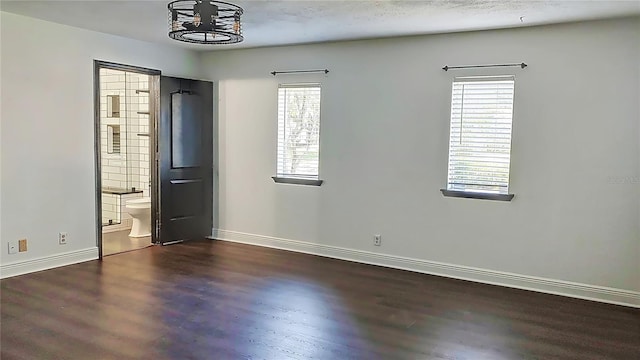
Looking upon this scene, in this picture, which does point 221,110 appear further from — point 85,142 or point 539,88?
point 539,88

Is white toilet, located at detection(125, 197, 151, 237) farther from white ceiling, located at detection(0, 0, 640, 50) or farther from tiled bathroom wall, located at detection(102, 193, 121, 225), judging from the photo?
white ceiling, located at detection(0, 0, 640, 50)

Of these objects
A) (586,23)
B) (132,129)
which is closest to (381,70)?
(586,23)

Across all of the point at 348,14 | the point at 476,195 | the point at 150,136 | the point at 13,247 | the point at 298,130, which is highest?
the point at 348,14

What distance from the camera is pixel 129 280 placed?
4.49m

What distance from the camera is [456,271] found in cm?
484

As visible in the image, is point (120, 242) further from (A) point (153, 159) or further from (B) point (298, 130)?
(B) point (298, 130)

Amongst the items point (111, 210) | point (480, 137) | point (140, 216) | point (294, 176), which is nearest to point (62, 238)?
point (140, 216)

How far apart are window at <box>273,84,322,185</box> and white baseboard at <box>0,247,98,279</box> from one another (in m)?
2.12

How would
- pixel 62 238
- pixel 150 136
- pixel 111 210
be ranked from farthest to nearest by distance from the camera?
pixel 111 210 < pixel 150 136 < pixel 62 238

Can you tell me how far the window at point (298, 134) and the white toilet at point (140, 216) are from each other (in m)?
1.78

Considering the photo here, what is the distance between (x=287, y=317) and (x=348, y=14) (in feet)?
7.82

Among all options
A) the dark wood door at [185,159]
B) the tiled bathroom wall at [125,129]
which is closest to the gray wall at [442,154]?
the dark wood door at [185,159]

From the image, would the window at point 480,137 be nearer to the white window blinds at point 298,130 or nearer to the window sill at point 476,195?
the window sill at point 476,195

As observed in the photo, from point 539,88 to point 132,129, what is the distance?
5.17 meters
